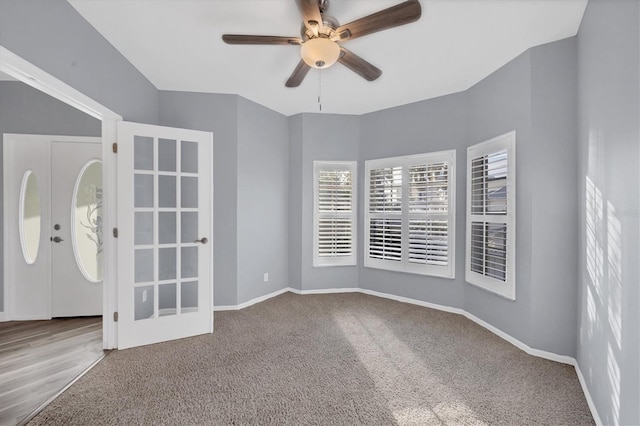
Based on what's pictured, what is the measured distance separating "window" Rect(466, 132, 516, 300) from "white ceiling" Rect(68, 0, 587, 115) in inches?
34.7

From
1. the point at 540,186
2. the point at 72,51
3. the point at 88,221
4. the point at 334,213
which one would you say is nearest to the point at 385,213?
the point at 334,213

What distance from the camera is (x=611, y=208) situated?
5.60ft

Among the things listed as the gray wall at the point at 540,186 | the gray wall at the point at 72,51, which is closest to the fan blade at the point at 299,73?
the gray wall at the point at 72,51

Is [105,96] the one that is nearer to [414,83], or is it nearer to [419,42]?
[419,42]

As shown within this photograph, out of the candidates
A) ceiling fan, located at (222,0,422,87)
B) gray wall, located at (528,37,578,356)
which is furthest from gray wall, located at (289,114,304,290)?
gray wall, located at (528,37,578,356)

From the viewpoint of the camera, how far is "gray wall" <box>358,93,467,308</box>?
370 cm

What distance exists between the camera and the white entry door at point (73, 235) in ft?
11.6

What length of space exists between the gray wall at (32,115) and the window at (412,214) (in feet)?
12.6

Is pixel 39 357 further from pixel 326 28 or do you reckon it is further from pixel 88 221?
pixel 326 28

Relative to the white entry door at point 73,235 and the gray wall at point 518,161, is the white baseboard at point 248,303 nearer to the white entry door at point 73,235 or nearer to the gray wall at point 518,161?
the white entry door at point 73,235

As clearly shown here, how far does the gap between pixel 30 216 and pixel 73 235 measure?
0.52 meters

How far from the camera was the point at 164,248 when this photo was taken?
9.77 ft

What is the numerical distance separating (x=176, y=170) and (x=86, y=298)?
210 centimetres

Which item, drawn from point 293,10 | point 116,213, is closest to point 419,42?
point 293,10
